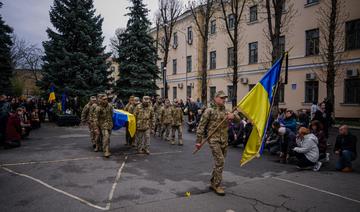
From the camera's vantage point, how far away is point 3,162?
352 inches

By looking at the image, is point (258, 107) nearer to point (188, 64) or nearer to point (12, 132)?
point (12, 132)

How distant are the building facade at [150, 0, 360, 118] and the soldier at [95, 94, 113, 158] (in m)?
16.5

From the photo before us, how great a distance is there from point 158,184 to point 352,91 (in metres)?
20.7

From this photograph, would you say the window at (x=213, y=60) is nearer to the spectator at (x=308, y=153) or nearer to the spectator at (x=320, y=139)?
the spectator at (x=320, y=139)

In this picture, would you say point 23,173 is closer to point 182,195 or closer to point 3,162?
point 3,162

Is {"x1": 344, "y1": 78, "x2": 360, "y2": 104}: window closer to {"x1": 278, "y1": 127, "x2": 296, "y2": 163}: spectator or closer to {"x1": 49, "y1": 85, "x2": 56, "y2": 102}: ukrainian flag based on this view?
{"x1": 278, "y1": 127, "x2": 296, "y2": 163}: spectator

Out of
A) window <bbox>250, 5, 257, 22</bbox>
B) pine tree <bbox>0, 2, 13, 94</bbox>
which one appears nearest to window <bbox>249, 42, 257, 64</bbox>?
window <bbox>250, 5, 257, 22</bbox>

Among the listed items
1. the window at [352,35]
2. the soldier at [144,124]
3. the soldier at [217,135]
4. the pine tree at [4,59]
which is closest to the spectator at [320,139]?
the soldier at [217,135]

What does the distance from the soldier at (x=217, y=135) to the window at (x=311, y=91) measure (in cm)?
2024

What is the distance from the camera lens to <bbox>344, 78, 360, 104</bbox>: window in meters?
21.5

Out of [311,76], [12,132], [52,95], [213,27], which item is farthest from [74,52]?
[311,76]

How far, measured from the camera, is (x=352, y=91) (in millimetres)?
21844

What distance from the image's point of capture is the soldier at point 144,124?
35.4 ft

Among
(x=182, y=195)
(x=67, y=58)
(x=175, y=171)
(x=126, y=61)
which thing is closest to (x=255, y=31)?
(x=126, y=61)
